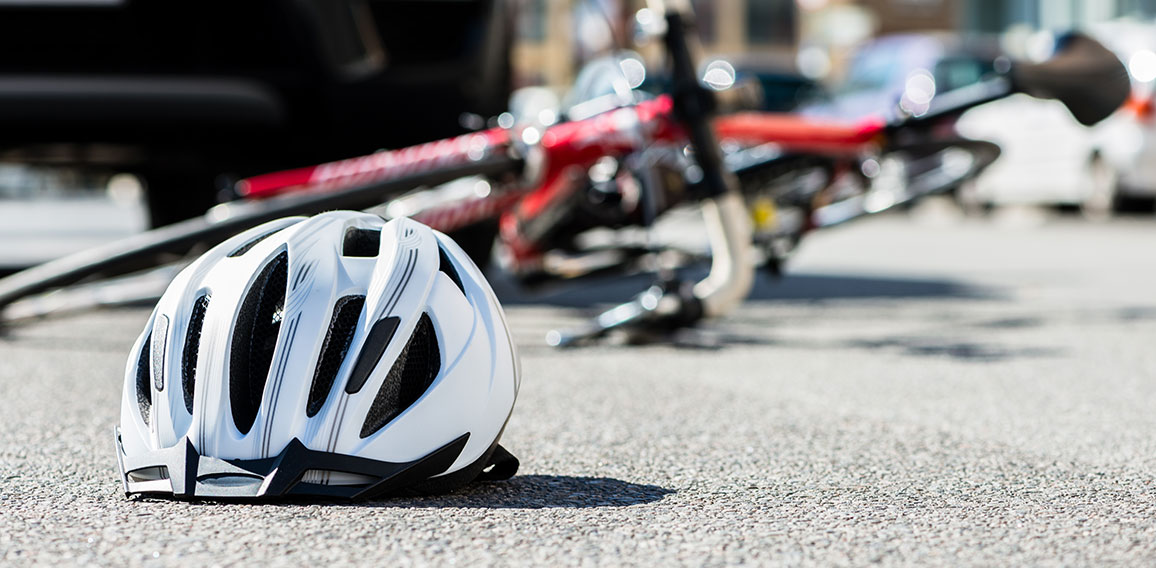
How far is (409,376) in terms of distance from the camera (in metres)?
2.91

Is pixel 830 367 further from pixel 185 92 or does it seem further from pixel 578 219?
pixel 185 92

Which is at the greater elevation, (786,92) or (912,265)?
(786,92)

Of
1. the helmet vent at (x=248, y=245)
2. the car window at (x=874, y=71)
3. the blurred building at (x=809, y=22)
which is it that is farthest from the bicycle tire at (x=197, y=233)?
the blurred building at (x=809, y=22)

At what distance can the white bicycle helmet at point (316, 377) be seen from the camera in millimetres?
2828

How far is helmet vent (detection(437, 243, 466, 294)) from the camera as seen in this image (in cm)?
302

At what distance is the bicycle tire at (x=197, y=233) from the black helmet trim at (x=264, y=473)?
192 cm

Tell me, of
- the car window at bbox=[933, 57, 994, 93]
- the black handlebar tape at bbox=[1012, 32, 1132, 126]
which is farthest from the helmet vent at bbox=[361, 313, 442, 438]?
the car window at bbox=[933, 57, 994, 93]

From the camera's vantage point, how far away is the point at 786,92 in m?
17.9

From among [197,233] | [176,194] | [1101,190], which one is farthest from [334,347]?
[1101,190]

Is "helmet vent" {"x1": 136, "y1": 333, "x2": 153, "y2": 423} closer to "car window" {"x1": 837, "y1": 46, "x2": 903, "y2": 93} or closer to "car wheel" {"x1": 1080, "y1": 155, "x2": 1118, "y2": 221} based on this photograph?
"car window" {"x1": 837, "y1": 46, "x2": 903, "y2": 93}

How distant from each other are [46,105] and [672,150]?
2.11m

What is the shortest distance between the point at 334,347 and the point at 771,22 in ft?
175

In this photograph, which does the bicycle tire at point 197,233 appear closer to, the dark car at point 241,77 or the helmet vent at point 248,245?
the dark car at point 241,77

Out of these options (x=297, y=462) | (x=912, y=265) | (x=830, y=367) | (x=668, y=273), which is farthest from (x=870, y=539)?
(x=912, y=265)
